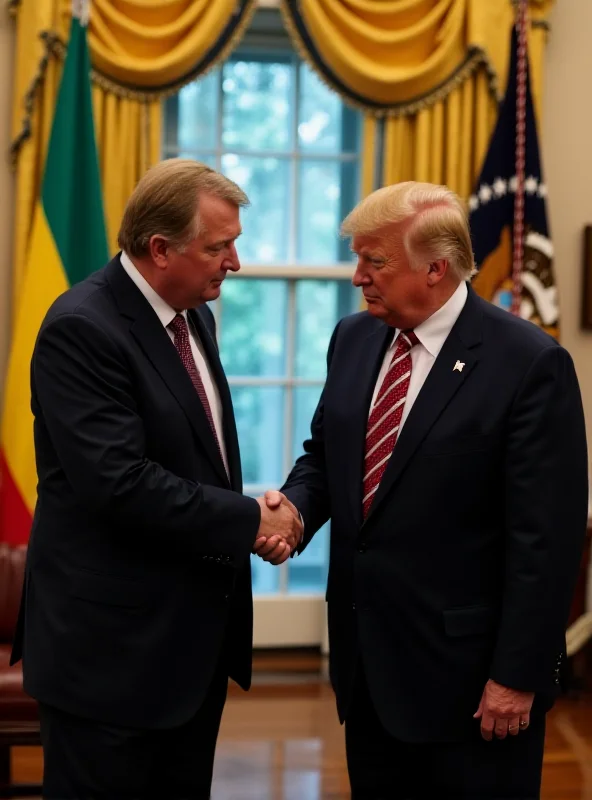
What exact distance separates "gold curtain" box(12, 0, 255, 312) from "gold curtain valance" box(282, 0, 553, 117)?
1.07 feet

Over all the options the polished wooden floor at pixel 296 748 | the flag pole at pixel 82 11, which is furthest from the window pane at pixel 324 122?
the polished wooden floor at pixel 296 748

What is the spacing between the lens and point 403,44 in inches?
176

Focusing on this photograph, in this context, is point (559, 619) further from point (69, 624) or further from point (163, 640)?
point (69, 624)

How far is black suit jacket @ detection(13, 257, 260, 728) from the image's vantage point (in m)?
1.94

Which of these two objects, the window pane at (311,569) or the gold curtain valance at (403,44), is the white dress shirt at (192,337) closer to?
the gold curtain valance at (403,44)

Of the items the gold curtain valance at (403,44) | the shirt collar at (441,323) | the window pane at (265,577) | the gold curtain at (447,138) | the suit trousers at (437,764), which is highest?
the gold curtain valance at (403,44)

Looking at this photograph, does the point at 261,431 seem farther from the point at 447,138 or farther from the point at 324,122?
the point at 447,138

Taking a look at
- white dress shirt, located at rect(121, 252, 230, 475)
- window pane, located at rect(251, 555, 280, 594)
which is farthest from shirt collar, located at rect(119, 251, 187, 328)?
window pane, located at rect(251, 555, 280, 594)

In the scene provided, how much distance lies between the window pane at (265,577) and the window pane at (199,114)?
191cm

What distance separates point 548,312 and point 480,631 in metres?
2.80

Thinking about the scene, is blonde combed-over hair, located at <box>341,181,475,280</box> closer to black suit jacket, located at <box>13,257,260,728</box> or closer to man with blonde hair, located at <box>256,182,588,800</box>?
man with blonde hair, located at <box>256,182,588,800</box>

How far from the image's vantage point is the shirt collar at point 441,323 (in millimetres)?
2104

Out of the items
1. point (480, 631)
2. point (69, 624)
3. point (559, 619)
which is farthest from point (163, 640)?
point (559, 619)

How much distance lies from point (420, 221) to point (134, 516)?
0.77 meters
